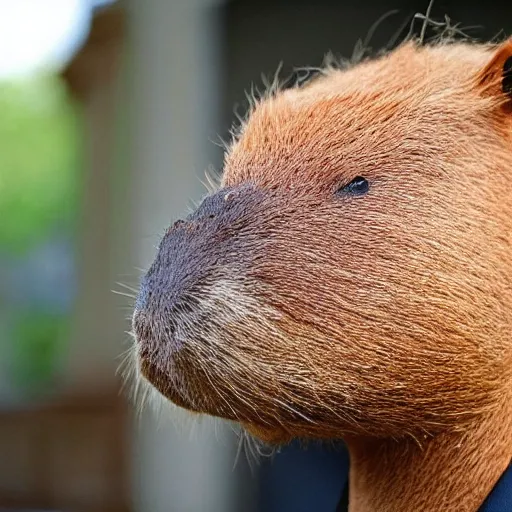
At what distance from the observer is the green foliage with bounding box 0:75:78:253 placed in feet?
6.07

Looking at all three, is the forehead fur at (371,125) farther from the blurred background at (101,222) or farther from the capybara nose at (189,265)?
the blurred background at (101,222)

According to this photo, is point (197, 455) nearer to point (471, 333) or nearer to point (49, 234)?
point (49, 234)

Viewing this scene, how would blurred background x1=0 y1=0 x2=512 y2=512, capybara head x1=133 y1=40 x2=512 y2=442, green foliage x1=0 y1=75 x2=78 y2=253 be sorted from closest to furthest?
capybara head x1=133 y1=40 x2=512 y2=442, blurred background x1=0 y1=0 x2=512 y2=512, green foliage x1=0 y1=75 x2=78 y2=253

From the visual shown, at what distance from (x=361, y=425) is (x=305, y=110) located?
0.50 feet

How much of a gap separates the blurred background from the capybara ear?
3.21ft

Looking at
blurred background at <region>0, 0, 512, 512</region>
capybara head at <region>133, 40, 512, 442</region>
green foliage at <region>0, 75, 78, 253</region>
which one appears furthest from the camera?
green foliage at <region>0, 75, 78, 253</region>

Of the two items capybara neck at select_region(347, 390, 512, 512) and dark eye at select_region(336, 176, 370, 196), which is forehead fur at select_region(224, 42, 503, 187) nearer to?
dark eye at select_region(336, 176, 370, 196)

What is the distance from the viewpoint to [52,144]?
188 cm

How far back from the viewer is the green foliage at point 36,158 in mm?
1851

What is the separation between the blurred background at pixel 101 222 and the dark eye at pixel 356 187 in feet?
3.29

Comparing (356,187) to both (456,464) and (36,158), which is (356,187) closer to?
(456,464)

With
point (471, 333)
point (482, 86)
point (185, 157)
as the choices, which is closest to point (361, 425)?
point (471, 333)

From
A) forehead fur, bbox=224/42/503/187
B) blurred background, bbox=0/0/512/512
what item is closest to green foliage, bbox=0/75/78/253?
blurred background, bbox=0/0/512/512

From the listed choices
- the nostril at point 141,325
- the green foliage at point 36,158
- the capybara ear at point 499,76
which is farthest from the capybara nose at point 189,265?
the green foliage at point 36,158
